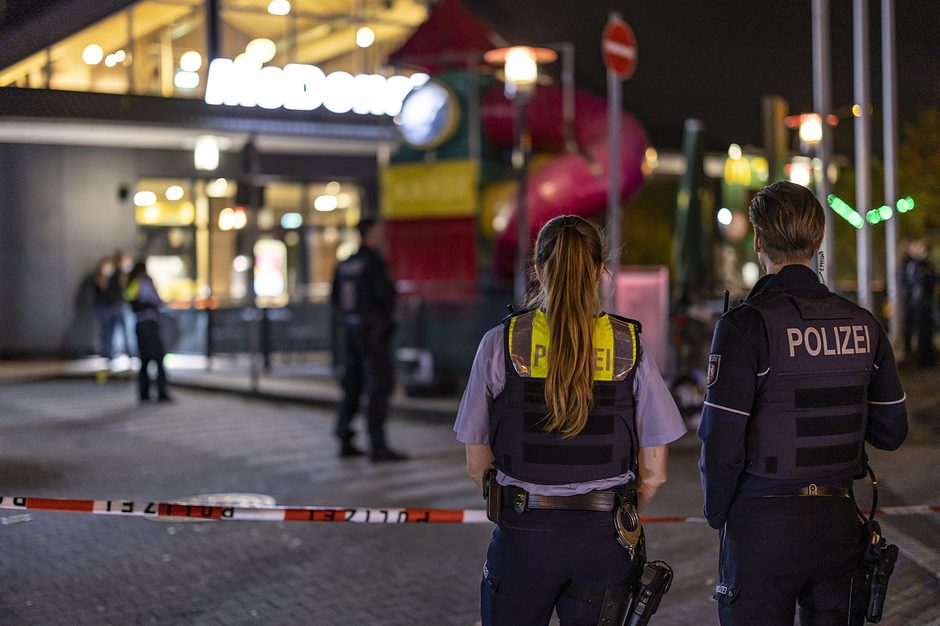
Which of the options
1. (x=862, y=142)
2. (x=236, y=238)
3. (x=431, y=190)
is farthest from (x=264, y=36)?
(x=862, y=142)

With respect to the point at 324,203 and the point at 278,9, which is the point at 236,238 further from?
the point at 278,9

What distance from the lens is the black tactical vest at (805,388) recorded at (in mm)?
3295

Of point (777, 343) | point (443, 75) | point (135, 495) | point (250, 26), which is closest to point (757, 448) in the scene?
point (777, 343)

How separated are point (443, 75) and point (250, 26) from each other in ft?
29.1

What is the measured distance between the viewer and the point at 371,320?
404 inches

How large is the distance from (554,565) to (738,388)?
71cm

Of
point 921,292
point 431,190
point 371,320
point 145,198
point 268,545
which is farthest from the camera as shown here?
point 145,198

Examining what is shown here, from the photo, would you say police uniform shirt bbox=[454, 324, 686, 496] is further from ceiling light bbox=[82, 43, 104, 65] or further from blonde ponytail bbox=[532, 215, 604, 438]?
ceiling light bbox=[82, 43, 104, 65]

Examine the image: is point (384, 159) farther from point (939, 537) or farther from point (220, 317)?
point (939, 537)

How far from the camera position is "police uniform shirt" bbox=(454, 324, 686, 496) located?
3.28 m

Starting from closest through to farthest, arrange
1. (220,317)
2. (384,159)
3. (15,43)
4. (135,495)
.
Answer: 1. (15,43)
2. (135,495)
3. (384,159)
4. (220,317)

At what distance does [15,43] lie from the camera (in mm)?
5582

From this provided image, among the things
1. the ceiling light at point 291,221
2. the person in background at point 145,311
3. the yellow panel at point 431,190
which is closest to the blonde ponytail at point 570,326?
the person in background at point 145,311

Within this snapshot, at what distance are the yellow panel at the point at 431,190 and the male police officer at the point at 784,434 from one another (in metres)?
13.1
